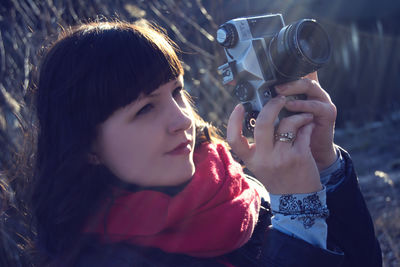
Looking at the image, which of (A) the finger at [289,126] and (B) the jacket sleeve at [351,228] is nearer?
(A) the finger at [289,126]

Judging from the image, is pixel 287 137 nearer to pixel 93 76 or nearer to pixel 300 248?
pixel 300 248

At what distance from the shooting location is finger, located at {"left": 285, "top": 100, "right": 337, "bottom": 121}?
1.33 m

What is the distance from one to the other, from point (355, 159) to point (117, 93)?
4.36 metres

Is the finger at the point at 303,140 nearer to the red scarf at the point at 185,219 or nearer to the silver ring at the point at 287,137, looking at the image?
the silver ring at the point at 287,137

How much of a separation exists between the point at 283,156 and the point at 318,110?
9.5 inches

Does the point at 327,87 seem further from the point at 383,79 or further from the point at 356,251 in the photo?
the point at 356,251

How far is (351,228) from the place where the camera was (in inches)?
54.9

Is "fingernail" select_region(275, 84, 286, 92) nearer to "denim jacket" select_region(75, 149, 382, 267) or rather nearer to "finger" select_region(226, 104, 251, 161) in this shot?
"finger" select_region(226, 104, 251, 161)

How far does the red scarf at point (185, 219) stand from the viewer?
1.20 meters

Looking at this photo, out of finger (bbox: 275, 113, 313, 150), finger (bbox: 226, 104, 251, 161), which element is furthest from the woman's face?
finger (bbox: 275, 113, 313, 150)

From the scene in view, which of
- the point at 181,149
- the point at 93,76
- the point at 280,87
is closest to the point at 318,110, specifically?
the point at 280,87

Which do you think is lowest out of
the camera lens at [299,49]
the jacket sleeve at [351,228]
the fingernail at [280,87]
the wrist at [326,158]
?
the jacket sleeve at [351,228]

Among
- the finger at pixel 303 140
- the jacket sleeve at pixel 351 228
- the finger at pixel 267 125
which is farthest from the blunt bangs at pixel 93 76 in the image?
the jacket sleeve at pixel 351 228

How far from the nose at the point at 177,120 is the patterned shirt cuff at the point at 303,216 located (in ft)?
1.23
